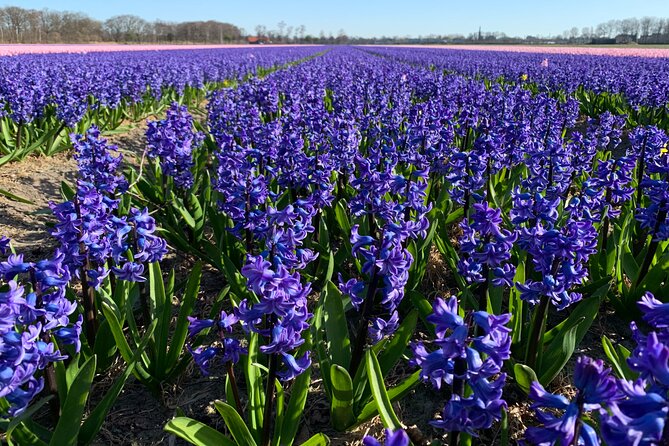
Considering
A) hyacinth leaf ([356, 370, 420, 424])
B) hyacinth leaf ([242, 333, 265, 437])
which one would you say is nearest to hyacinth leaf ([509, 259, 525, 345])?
hyacinth leaf ([356, 370, 420, 424])

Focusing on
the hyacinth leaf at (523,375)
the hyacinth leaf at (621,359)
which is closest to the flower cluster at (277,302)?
the hyacinth leaf at (523,375)

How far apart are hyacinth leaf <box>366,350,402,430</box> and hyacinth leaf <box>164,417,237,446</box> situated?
0.67m

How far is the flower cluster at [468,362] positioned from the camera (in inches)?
56.6

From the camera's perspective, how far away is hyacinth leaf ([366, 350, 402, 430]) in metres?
2.02

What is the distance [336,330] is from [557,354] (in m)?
1.22

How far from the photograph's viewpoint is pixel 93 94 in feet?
33.4

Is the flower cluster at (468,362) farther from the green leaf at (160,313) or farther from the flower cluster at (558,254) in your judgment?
the green leaf at (160,313)

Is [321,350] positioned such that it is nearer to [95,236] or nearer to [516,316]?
[516,316]

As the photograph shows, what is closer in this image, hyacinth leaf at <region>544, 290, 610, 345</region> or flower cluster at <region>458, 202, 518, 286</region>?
flower cluster at <region>458, 202, 518, 286</region>

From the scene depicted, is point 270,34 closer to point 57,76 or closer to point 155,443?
point 57,76

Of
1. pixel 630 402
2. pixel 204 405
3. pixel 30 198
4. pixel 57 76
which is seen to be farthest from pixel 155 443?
pixel 57 76

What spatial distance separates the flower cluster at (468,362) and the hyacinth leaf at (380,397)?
1.56 feet

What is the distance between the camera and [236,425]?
6.84ft

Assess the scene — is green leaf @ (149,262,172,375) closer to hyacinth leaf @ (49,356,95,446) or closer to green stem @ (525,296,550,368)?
hyacinth leaf @ (49,356,95,446)
